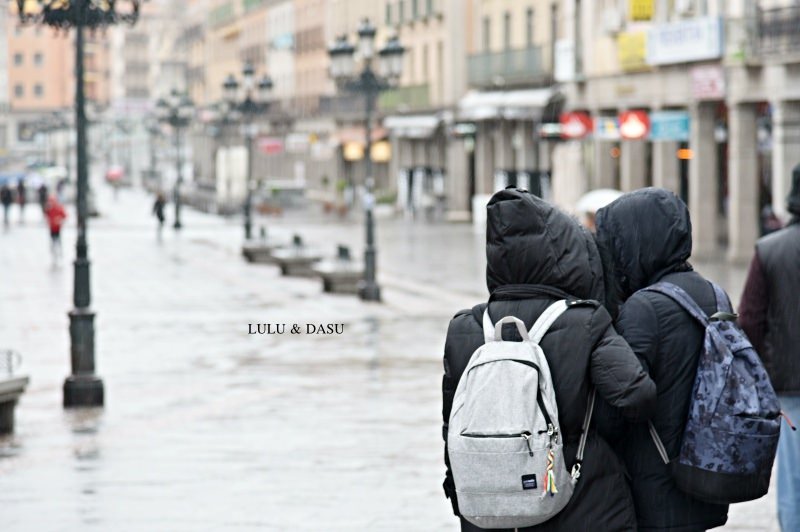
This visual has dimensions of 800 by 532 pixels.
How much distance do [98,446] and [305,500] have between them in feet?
9.86

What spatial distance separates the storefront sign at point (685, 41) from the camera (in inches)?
1528

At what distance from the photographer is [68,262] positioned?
41969 mm

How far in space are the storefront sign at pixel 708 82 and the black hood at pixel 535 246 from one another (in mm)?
33531

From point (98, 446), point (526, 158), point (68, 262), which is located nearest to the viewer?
point (98, 446)

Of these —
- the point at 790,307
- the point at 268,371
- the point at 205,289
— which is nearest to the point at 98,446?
the point at 268,371

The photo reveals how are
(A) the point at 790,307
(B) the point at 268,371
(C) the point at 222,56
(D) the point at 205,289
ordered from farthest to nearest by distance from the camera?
(C) the point at 222,56
(D) the point at 205,289
(B) the point at 268,371
(A) the point at 790,307

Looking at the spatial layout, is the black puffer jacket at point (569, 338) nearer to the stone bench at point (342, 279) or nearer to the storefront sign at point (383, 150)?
the stone bench at point (342, 279)

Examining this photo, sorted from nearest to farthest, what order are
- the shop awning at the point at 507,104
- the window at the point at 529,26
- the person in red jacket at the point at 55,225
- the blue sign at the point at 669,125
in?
1. the blue sign at the point at 669,125
2. the person in red jacket at the point at 55,225
3. the shop awning at the point at 507,104
4. the window at the point at 529,26

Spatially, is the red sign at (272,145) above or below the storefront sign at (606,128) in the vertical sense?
below

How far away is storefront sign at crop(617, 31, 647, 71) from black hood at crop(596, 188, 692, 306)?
3809 cm

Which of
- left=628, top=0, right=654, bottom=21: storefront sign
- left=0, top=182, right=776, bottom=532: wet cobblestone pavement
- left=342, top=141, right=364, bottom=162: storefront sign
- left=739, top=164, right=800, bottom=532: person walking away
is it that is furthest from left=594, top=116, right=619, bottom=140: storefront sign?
left=342, top=141, right=364, bottom=162: storefront sign

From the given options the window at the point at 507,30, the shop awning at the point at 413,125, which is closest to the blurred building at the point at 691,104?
the window at the point at 507,30

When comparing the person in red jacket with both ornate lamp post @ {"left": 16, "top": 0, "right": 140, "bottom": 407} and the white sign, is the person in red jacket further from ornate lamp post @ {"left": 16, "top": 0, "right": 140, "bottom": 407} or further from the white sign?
ornate lamp post @ {"left": 16, "top": 0, "right": 140, "bottom": 407}

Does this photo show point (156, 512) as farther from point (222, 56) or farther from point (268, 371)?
point (222, 56)
